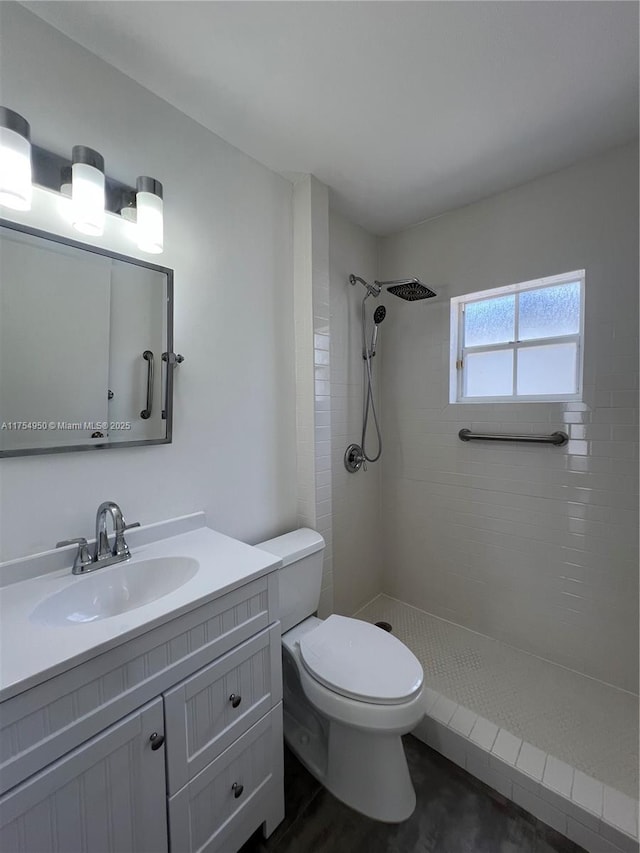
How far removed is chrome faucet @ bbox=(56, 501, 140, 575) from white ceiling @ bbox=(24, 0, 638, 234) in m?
1.46

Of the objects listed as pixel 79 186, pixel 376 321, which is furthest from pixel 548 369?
pixel 79 186

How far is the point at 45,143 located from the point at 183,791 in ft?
6.05

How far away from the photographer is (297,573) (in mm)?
1507

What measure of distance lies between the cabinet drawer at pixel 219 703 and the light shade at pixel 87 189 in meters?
1.33

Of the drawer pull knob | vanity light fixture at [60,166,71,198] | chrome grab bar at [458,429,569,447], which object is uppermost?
vanity light fixture at [60,166,71,198]

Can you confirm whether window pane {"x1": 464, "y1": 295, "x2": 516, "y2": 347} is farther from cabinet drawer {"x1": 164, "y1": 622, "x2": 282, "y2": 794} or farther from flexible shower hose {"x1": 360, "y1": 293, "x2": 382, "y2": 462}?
cabinet drawer {"x1": 164, "y1": 622, "x2": 282, "y2": 794}

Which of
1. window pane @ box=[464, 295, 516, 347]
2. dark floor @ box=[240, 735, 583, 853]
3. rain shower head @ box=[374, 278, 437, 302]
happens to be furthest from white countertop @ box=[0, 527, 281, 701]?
window pane @ box=[464, 295, 516, 347]

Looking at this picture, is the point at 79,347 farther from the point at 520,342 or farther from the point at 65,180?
the point at 520,342

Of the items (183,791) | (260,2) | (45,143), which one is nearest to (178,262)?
(45,143)

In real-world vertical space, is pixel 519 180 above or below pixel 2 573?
above

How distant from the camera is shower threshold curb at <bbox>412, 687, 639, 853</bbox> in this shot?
112cm

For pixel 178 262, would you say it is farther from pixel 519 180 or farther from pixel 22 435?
pixel 519 180

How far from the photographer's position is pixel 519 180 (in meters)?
1.79

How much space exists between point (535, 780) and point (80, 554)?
5.62 ft
